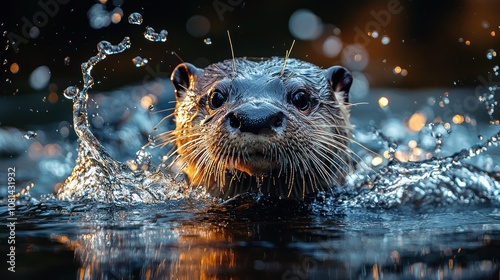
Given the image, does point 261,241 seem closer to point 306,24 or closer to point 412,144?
point 412,144

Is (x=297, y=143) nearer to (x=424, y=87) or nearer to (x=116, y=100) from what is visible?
(x=116, y=100)

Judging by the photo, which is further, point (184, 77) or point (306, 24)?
point (306, 24)

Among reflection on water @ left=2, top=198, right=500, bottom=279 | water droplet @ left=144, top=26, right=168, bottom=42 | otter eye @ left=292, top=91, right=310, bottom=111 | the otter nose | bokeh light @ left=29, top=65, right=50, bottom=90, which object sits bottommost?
reflection on water @ left=2, top=198, right=500, bottom=279

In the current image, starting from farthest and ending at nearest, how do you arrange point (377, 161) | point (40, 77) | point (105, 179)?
point (40, 77) < point (377, 161) < point (105, 179)

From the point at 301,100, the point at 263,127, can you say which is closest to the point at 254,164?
the point at 263,127

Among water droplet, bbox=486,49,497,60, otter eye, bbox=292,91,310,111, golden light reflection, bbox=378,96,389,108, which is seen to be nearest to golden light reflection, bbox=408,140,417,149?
Result: golden light reflection, bbox=378,96,389,108

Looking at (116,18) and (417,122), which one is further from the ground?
(116,18)

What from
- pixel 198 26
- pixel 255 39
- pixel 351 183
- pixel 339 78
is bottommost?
pixel 351 183

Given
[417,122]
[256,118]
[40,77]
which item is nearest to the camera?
[256,118]

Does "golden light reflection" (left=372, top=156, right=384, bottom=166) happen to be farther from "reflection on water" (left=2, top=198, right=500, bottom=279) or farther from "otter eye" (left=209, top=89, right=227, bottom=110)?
"otter eye" (left=209, top=89, right=227, bottom=110)
